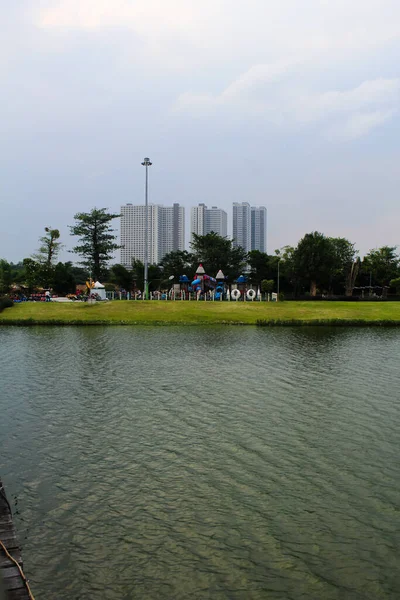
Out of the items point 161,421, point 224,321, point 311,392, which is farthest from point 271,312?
point 161,421

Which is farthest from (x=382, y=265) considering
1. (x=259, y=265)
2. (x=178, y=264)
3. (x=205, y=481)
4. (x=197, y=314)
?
(x=205, y=481)

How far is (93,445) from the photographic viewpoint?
1420 centimetres

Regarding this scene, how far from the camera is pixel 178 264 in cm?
10325

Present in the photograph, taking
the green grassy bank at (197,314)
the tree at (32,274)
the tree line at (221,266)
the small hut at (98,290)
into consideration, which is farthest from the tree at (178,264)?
the green grassy bank at (197,314)

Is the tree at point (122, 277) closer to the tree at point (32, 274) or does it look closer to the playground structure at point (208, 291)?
the tree at point (32, 274)

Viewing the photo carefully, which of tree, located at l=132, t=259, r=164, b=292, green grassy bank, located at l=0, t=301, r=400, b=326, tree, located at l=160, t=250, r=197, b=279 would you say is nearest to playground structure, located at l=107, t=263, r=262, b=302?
green grassy bank, located at l=0, t=301, r=400, b=326

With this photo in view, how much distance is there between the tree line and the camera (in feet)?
288

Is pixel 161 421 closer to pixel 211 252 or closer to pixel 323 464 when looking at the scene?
pixel 323 464

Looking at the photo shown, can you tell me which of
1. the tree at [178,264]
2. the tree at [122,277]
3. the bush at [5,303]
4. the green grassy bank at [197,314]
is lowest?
the green grassy bank at [197,314]

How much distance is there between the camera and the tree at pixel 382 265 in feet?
346

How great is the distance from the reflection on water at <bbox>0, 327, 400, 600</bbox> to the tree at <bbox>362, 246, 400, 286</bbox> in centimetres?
8639

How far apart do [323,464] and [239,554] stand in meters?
4.93

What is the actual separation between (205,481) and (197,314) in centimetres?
4384

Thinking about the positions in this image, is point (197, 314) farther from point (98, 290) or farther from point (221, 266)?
point (221, 266)
